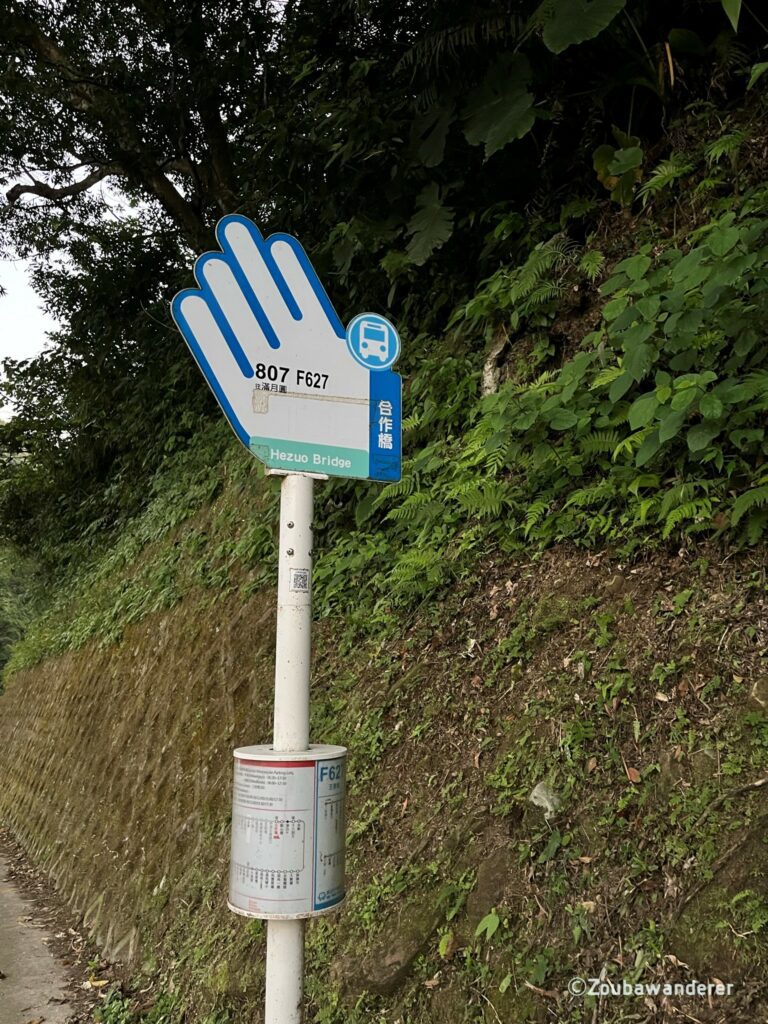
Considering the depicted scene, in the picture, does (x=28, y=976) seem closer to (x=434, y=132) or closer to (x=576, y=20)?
(x=434, y=132)

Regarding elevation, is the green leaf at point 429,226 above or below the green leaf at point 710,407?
above

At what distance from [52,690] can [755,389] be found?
37.9 feet

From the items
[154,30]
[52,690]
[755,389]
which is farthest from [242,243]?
[52,690]

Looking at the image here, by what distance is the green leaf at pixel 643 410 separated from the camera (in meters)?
3.25

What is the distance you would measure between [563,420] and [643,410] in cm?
50

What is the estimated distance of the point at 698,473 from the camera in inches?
131

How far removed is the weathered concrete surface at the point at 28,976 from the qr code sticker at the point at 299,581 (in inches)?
162

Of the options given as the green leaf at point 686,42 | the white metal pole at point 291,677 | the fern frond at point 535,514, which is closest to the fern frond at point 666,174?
the green leaf at point 686,42

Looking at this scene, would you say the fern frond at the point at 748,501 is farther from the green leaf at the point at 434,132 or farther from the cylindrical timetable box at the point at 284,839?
the green leaf at the point at 434,132

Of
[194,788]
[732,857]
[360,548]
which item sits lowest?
[194,788]

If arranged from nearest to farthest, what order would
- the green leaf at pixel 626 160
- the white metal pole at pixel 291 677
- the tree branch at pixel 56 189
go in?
the white metal pole at pixel 291 677, the green leaf at pixel 626 160, the tree branch at pixel 56 189

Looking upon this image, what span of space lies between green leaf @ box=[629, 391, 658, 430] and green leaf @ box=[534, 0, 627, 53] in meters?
1.98

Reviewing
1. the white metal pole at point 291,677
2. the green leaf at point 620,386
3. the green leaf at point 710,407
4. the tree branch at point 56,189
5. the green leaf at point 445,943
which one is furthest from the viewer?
the tree branch at point 56,189

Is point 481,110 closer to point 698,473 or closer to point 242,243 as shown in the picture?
point 698,473
